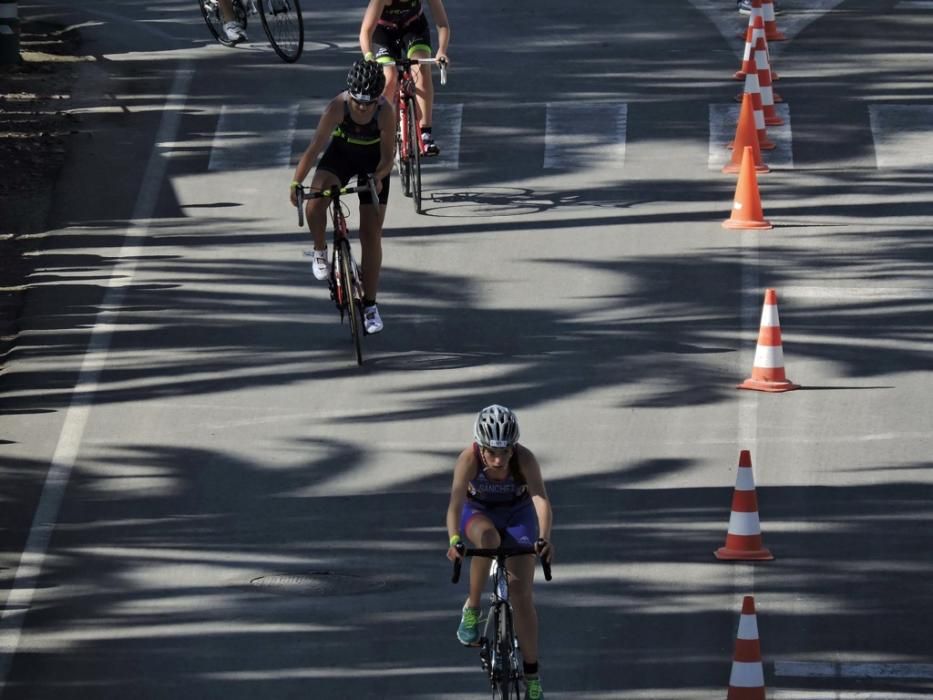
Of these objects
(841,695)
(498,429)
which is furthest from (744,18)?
(498,429)

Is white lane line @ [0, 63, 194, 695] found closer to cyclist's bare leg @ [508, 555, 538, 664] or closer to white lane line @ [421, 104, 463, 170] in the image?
white lane line @ [421, 104, 463, 170]

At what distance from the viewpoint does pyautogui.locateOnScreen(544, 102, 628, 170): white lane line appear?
19797mm

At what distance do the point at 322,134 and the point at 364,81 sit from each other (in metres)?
0.49

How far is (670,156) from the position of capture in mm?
19750

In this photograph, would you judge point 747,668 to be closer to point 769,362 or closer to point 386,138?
point 769,362

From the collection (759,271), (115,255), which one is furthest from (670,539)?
(115,255)

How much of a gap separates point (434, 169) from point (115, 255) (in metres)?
3.52

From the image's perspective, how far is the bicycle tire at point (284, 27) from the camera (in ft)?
73.0

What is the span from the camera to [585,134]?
66.8 ft

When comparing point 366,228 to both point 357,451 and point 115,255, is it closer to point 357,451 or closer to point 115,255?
point 357,451

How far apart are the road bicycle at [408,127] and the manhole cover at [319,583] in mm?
6455

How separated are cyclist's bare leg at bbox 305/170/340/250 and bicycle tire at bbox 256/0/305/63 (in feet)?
23.8

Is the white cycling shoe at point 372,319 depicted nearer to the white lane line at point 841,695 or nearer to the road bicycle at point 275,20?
the white lane line at point 841,695

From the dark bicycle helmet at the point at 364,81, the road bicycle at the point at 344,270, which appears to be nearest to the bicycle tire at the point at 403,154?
the road bicycle at the point at 344,270
